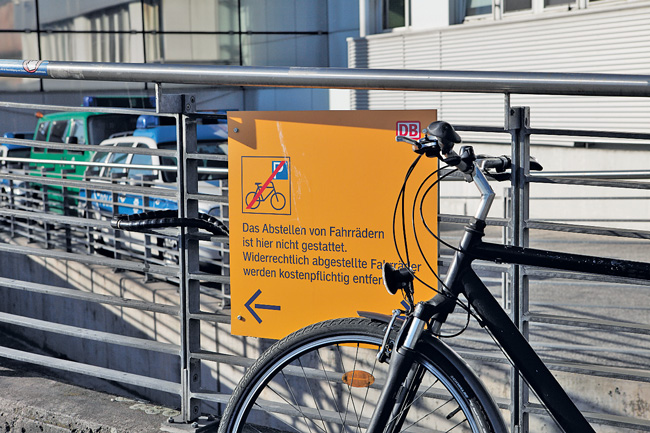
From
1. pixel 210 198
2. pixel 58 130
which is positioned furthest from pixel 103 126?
pixel 210 198

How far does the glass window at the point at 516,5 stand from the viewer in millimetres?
13750

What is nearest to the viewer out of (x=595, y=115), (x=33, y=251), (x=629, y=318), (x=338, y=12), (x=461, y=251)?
(x=461, y=251)

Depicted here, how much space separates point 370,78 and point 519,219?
72 cm

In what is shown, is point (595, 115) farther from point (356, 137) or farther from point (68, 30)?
point (68, 30)

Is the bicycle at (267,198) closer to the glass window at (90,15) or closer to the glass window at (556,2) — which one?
the glass window at (556,2)

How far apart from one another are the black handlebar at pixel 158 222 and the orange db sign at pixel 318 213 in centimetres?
16

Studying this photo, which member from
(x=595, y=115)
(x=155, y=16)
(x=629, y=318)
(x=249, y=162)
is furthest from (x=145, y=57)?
(x=249, y=162)

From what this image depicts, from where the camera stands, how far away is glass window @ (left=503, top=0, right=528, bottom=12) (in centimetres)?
1375

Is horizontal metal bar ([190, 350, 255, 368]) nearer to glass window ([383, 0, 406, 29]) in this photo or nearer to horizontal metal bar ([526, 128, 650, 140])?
horizontal metal bar ([526, 128, 650, 140])

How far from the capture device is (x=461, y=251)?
236 centimetres

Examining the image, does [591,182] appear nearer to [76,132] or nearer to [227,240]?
[227,240]

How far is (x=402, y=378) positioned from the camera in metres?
2.38

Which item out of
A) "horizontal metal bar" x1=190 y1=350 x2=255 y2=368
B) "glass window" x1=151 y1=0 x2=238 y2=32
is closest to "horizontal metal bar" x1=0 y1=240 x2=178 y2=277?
"horizontal metal bar" x1=190 y1=350 x2=255 y2=368

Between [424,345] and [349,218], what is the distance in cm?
84
